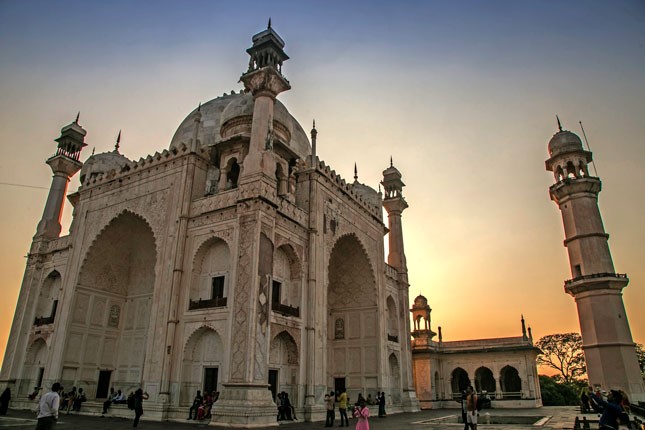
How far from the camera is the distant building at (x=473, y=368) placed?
98.8 feet

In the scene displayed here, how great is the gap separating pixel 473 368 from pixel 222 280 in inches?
887

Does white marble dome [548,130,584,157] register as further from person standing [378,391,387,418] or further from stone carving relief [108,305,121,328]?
stone carving relief [108,305,121,328]

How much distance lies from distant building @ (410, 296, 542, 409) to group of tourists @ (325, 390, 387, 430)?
1119cm

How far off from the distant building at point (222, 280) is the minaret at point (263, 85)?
2.3 inches

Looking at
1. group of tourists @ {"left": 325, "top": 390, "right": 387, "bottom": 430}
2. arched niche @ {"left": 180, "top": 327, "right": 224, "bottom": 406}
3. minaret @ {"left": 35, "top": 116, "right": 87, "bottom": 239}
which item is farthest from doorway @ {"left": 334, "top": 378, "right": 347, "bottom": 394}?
minaret @ {"left": 35, "top": 116, "right": 87, "bottom": 239}

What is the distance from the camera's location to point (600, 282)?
24766mm

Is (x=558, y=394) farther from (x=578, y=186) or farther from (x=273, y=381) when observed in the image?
(x=273, y=381)

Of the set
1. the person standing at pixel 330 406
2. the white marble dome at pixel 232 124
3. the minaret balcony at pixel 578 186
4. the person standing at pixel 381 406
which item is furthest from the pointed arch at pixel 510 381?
the white marble dome at pixel 232 124

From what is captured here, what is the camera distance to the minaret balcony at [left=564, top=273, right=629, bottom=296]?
80.7 ft

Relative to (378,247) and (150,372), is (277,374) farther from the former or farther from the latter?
(378,247)

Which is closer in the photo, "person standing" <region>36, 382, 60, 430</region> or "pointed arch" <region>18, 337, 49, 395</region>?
"person standing" <region>36, 382, 60, 430</region>

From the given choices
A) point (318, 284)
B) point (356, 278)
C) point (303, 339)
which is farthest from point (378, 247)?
point (303, 339)

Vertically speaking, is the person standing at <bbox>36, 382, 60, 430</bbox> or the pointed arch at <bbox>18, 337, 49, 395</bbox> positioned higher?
the pointed arch at <bbox>18, 337, 49, 395</bbox>

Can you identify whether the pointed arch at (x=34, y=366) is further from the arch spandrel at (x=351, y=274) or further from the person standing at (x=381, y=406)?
the person standing at (x=381, y=406)
